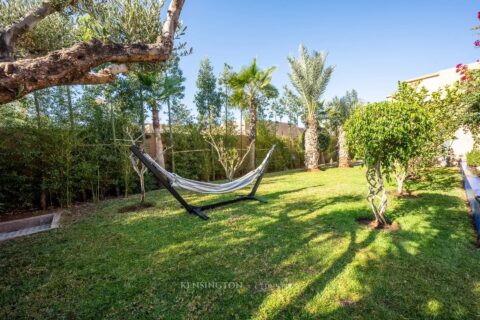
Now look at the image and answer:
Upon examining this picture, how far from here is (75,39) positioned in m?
4.69

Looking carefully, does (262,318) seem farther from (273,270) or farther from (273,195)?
(273,195)

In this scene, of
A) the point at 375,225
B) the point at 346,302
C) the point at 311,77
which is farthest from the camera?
the point at 311,77

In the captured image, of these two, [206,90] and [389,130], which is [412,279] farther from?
[206,90]

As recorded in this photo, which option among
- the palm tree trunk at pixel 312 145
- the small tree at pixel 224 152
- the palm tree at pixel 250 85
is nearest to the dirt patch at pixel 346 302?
the small tree at pixel 224 152

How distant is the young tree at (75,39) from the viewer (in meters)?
1.33

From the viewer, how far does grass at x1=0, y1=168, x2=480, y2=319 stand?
1.61 meters

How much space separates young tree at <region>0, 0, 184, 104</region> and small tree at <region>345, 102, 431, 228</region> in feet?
8.98

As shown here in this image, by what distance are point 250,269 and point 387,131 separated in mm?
2446

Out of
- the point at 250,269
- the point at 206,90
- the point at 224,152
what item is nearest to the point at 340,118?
the point at 206,90

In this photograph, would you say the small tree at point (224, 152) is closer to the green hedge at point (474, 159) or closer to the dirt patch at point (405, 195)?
the dirt patch at point (405, 195)

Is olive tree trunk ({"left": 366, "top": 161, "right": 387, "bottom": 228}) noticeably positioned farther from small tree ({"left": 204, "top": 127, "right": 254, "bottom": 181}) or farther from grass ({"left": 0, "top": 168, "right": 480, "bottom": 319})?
small tree ({"left": 204, "top": 127, "right": 254, "bottom": 181})

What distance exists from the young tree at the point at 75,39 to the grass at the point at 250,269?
173cm

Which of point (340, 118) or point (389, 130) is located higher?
point (340, 118)

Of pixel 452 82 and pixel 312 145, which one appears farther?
pixel 312 145
